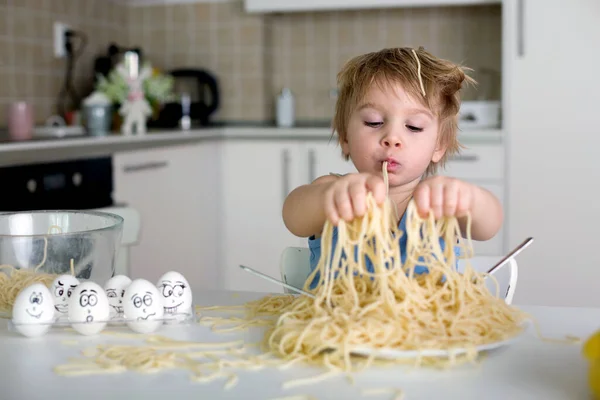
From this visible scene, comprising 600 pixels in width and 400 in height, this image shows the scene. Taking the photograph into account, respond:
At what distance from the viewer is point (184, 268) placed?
10.9ft

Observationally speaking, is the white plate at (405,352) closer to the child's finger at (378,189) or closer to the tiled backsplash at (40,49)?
the child's finger at (378,189)

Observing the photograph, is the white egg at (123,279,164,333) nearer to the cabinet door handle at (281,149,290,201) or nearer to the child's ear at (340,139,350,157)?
the child's ear at (340,139,350,157)

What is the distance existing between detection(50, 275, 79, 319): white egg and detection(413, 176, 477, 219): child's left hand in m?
0.38

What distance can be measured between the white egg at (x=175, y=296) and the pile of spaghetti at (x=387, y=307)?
0.11m

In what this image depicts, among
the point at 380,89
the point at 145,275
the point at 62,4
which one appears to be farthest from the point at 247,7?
the point at 380,89

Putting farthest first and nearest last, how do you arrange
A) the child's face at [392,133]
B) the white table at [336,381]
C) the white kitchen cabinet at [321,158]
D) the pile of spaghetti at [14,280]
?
1. the white kitchen cabinet at [321,158]
2. the child's face at [392,133]
3. the pile of spaghetti at [14,280]
4. the white table at [336,381]

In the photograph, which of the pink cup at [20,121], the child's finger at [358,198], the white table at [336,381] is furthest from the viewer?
the pink cup at [20,121]

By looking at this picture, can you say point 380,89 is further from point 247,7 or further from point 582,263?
point 247,7

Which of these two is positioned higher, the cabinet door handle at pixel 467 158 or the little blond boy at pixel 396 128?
the little blond boy at pixel 396 128

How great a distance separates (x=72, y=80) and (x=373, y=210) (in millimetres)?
3030

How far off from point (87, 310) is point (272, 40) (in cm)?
334

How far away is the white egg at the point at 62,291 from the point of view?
893 millimetres

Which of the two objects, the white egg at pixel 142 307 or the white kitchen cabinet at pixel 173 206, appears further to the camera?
the white kitchen cabinet at pixel 173 206

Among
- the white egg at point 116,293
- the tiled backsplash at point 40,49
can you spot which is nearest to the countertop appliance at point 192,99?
the tiled backsplash at point 40,49
